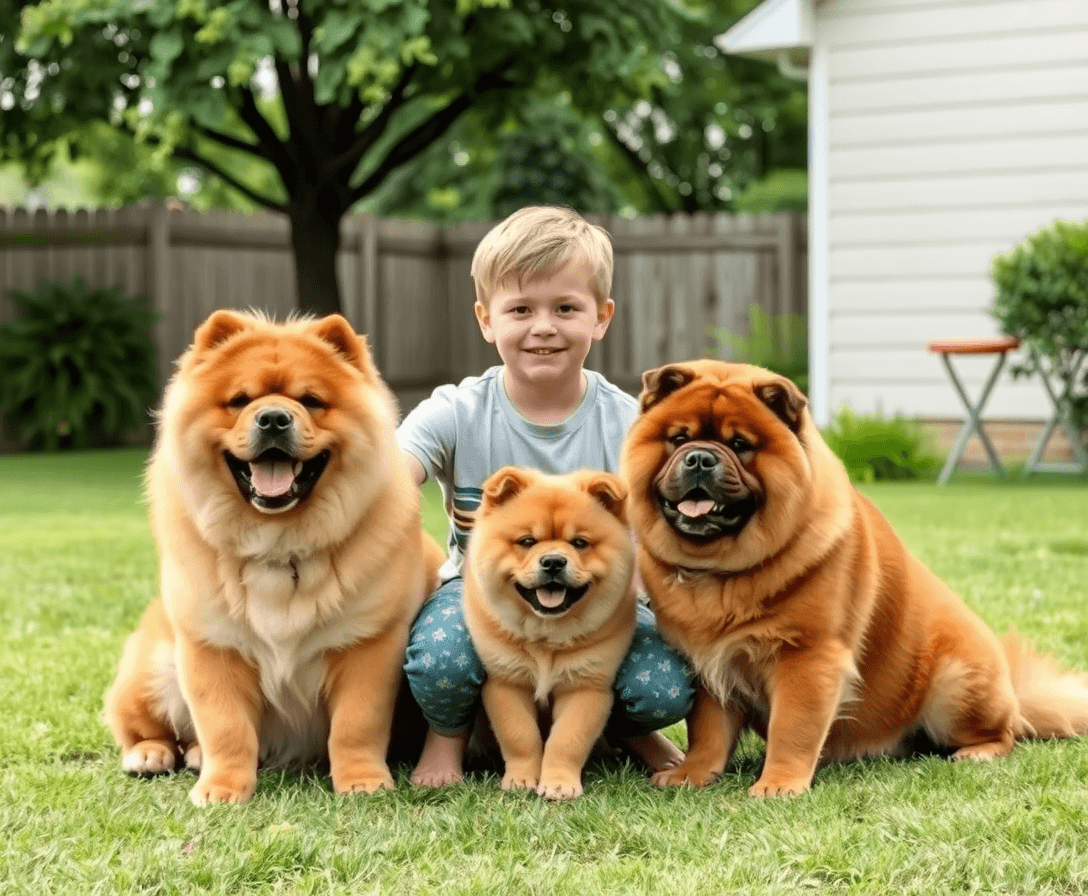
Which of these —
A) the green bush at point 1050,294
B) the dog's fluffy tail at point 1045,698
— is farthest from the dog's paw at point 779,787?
the green bush at point 1050,294

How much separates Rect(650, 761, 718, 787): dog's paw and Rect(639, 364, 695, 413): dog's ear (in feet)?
2.56

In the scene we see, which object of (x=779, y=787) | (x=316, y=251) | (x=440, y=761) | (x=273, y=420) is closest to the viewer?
(x=273, y=420)

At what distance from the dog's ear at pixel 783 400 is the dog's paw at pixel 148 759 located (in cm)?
155

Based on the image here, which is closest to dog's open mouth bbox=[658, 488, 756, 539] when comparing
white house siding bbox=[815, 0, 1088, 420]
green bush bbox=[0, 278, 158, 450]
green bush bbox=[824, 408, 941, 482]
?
green bush bbox=[824, 408, 941, 482]

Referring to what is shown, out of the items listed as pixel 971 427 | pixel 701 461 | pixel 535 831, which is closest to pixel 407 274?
pixel 971 427

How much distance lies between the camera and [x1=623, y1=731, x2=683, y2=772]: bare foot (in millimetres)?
3102

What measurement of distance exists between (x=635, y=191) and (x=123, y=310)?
12.2 metres

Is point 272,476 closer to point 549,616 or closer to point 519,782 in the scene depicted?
point 549,616

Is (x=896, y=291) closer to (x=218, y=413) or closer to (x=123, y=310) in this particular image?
(x=123, y=310)

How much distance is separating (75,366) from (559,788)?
926 cm

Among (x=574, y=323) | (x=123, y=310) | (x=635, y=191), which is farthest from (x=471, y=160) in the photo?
(x=574, y=323)

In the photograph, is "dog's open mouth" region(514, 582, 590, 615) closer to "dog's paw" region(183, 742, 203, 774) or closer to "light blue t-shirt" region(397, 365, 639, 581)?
"light blue t-shirt" region(397, 365, 639, 581)

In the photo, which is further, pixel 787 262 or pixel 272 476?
pixel 787 262

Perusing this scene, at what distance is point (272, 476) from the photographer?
2699mm
